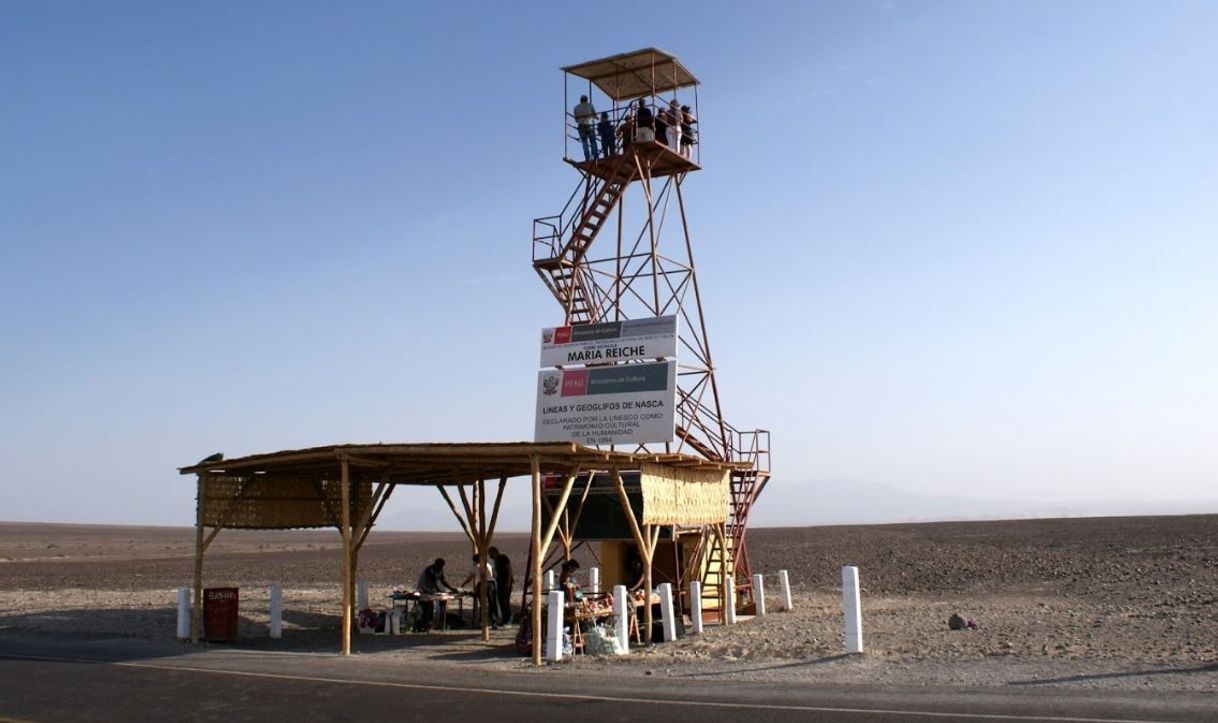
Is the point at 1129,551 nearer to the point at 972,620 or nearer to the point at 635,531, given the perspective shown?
the point at 972,620

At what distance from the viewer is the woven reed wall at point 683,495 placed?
1955 centimetres

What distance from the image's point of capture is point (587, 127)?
26.6 meters

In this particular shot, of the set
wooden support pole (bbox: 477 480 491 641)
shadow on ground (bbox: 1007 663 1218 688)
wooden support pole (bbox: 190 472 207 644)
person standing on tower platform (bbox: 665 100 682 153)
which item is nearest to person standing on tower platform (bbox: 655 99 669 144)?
person standing on tower platform (bbox: 665 100 682 153)

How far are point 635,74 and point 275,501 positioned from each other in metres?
13.2

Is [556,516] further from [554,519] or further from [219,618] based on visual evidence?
[219,618]

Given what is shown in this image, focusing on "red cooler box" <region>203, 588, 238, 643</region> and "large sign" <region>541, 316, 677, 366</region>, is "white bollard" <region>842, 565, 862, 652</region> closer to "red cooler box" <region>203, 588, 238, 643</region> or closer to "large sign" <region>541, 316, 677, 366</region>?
"large sign" <region>541, 316, 677, 366</region>

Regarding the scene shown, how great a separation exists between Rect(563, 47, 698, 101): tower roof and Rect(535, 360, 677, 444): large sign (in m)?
7.82

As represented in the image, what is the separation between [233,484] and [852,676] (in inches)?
527

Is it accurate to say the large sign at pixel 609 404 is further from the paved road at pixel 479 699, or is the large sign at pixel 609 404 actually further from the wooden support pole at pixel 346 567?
the paved road at pixel 479 699

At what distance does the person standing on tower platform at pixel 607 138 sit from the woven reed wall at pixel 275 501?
9.70 m

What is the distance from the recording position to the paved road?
1120 centimetres

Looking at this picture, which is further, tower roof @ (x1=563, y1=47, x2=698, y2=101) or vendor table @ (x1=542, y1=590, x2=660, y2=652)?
tower roof @ (x1=563, y1=47, x2=698, y2=101)

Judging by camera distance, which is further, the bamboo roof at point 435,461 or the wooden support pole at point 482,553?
the wooden support pole at point 482,553

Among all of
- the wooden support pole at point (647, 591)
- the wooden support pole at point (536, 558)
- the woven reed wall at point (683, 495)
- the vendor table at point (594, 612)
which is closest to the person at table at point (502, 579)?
the vendor table at point (594, 612)
